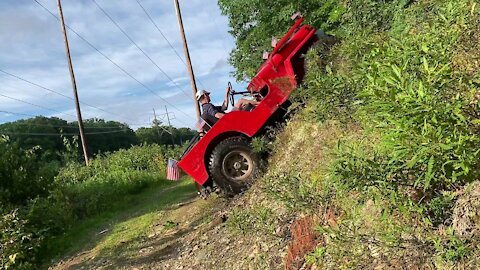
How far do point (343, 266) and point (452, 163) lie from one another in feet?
4.18

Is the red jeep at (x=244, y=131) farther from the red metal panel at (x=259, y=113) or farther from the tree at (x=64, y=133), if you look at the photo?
the tree at (x=64, y=133)

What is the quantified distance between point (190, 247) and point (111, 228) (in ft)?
14.7

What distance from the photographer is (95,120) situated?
289 ft

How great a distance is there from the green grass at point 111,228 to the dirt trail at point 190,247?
0.57ft

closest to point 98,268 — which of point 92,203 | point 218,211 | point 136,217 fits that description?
point 218,211

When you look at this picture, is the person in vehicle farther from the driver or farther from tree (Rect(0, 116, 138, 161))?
tree (Rect(0, 116, 138, 161))

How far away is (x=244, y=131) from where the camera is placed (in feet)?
26.0

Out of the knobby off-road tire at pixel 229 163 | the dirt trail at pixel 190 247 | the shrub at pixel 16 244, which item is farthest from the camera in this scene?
the shrub at pixel 16 244

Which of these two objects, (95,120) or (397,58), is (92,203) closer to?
(397,58)

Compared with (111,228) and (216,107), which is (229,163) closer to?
(216,107)

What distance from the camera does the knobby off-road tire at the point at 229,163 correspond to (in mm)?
7848

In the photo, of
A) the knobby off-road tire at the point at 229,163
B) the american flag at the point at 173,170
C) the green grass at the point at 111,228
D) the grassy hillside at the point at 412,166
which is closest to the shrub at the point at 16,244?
the green grass at the point at 111,228

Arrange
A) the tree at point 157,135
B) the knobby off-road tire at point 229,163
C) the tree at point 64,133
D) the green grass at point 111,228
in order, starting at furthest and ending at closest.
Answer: the tree at point 157,135 < the tree at point 64,133 < the green grass at point 111,228 < the knobby off-road tire at point 229,163

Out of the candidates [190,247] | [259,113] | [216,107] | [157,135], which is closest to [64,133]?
[157,135]
